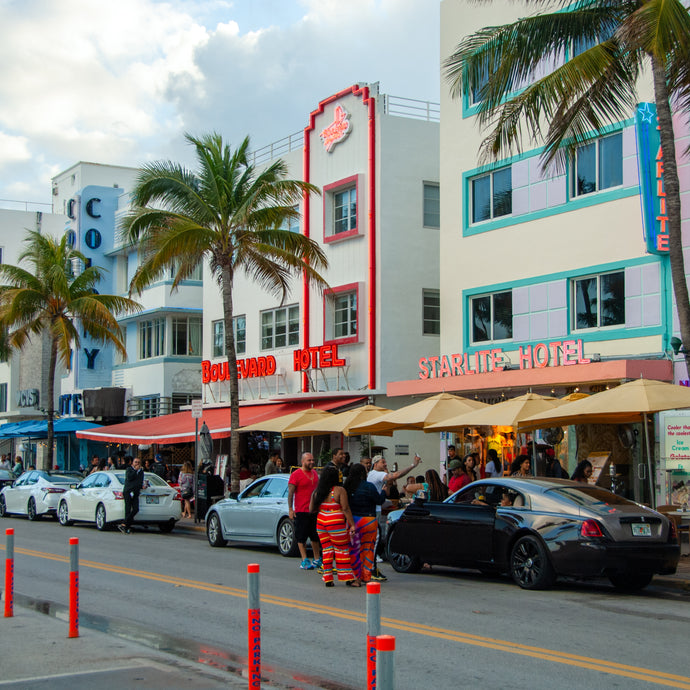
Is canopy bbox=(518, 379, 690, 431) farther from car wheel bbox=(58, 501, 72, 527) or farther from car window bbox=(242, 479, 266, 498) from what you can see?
car wheel bbox=(58, 501, 72, 527)

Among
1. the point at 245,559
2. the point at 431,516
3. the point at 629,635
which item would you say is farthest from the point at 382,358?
the point at 629,635

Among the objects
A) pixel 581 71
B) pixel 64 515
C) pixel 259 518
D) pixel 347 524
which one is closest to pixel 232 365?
pixel 64 515

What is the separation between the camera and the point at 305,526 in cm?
1488

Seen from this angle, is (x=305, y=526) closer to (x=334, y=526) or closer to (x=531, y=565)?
(x=334, y=526)

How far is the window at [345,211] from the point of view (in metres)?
30.1

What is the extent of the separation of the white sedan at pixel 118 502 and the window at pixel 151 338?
16446 millimetres

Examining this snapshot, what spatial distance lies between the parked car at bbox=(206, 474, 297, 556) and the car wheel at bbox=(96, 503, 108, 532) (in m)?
4.48

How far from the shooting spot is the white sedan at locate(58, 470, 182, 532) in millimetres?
22688

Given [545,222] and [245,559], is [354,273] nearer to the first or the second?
[545,222]

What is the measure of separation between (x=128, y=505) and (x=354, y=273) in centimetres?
1061

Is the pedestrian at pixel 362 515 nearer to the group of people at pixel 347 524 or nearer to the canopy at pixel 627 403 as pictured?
the group of people at pixel 347 524

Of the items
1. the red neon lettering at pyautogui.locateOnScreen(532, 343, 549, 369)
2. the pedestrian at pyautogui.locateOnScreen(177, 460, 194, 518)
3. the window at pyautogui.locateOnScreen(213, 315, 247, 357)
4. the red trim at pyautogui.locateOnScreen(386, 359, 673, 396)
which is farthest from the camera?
the window at pyautogui.locateOnScreen(213, 315, 247, 357)

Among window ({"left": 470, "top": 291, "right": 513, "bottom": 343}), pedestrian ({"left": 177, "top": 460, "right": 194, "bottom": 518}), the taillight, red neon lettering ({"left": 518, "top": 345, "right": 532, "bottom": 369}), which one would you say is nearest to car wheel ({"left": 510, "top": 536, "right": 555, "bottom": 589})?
the taillight

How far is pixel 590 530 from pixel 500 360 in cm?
1104
